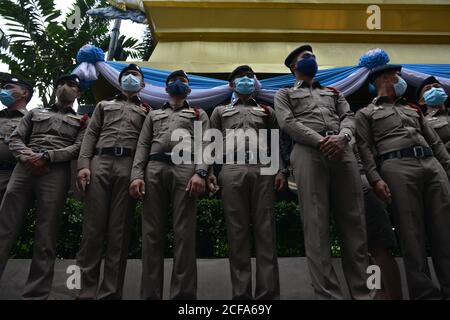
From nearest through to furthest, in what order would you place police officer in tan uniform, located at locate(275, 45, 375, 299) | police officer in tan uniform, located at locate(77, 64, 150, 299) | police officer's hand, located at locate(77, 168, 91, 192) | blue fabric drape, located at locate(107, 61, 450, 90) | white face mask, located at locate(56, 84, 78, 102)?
police officer in tan uniform, located at locate(275, 45, 375, 299), police officer in tan uniform, located at locate(77, 64, 150, 299), police officer's hand, located at locate(77, 168, 91, 192), white face mask, located at locate(56, 84, 78, 102), blue fabric drape, located at locate(107, 61, 450, 90)

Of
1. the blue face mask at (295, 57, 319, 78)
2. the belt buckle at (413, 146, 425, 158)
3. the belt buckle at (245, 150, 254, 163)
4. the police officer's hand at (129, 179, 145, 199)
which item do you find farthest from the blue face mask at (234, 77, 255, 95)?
the belt buckle at (413, 146, 425, 158)

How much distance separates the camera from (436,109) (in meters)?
4.26

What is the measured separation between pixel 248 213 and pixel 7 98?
9.48 feet

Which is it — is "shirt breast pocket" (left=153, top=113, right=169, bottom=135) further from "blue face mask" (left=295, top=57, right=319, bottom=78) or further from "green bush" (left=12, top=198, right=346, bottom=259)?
"blue face mask" (left=295, top=57, right=319, bottom=78)

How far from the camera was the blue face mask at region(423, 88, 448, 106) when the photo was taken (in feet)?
13.7

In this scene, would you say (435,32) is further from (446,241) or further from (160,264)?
(160,264)

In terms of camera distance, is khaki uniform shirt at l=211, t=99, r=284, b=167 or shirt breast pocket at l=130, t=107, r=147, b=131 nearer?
khaki uniform shirt at l=211, t=99, r=284, b=167

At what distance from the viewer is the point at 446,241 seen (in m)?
3.25

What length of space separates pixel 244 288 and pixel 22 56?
10.4 m

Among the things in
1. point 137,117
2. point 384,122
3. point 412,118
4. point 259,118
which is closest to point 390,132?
point 384,122

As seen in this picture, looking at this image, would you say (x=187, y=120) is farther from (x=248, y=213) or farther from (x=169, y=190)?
(x=248, y=213)

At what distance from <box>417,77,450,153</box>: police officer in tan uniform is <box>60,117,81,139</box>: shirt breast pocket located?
134 inches

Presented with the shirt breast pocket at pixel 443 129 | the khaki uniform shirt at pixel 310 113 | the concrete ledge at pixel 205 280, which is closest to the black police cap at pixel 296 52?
the khaki uniform shirt at pixel 310 113
